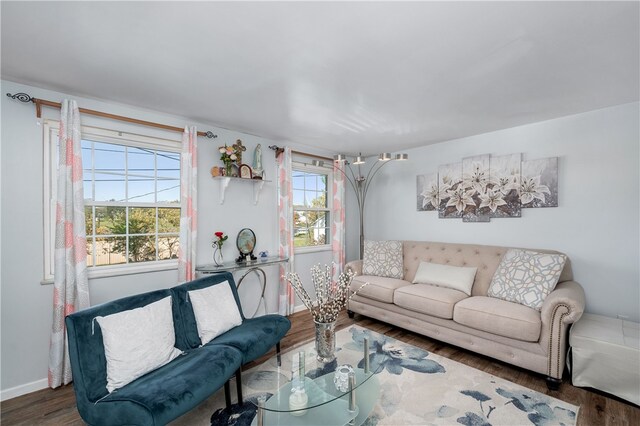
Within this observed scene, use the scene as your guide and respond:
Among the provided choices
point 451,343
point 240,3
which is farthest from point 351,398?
point 240,3

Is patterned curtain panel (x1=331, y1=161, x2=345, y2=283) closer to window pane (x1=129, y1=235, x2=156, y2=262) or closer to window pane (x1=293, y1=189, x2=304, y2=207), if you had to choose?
window pane (x1=293, y1=189, x2=304, y2=207)

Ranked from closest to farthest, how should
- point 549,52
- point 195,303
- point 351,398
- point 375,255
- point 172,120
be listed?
point 351,398
point 549,52
point 195,303
point 172,120
point 375,255

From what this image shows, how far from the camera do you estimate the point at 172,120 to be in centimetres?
300

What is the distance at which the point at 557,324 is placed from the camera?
Answer: 2236 mm

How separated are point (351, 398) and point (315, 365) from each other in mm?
329

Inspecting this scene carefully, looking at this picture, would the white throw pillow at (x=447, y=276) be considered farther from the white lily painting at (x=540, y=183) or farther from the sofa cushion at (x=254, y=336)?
the sofa cushion at (x=254, y=336)

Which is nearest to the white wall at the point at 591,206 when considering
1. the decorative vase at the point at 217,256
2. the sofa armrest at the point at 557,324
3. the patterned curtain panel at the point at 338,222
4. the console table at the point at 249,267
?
the sofa armrest at the point at 557,324

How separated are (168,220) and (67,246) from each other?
87cm

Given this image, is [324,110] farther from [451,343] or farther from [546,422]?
[546,422]

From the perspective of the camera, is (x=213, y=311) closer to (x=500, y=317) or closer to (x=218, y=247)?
(x=218, y=247)

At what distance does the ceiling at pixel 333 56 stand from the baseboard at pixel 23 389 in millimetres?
2357

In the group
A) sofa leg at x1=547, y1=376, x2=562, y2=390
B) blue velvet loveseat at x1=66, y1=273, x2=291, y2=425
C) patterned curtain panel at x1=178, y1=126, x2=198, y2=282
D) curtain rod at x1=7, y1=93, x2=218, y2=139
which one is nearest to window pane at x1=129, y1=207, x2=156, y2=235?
patterned curtain panel at x1=178, y1=126, x2=198, y2=282

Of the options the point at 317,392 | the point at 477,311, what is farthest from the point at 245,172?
the point at 477,311

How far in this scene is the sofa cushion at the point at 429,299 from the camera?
285cm
